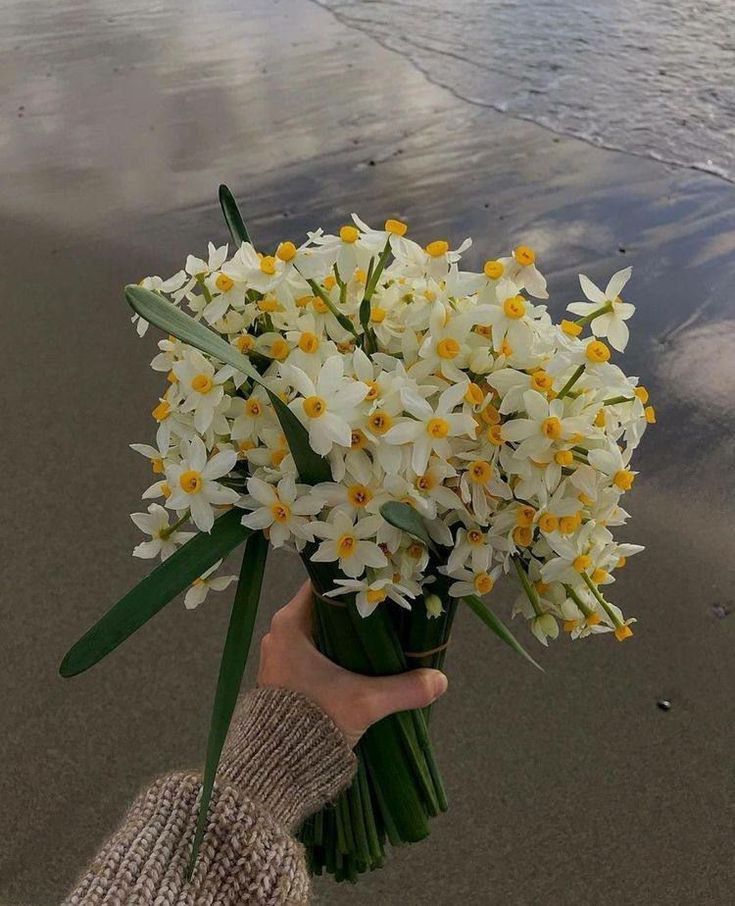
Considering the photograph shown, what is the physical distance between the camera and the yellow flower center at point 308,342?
0.68 metres

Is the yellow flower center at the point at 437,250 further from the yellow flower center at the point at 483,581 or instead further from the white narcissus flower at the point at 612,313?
the yellow flower center at the point at 483,581

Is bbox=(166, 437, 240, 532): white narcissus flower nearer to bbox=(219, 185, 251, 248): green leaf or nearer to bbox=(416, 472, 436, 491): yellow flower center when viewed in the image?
bbox=(416, 472, 436, 491): yellow flower center

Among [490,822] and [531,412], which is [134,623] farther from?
[490,822]

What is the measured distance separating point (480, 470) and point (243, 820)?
47 cm

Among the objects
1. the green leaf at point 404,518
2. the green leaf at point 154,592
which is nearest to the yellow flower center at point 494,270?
the green leaf at point 404,518

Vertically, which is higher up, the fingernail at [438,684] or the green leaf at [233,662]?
the green leaf at [233,662]

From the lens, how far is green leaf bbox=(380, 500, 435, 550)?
639mm

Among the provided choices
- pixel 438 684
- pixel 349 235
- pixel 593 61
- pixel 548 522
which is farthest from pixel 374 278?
pixel 593 61

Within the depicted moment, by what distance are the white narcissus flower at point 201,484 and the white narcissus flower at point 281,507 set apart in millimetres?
19

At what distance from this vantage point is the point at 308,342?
2.23 feet

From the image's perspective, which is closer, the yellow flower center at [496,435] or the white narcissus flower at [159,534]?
the yellow flower center at [496,435]

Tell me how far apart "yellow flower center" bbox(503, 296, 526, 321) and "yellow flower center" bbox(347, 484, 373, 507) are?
181 millimetres

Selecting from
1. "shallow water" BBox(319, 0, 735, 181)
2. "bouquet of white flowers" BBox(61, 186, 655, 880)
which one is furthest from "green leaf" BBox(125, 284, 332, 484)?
"shallow water" BBox(319, 0, 735, 181)

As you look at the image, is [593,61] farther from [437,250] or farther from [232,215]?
[437,250]
